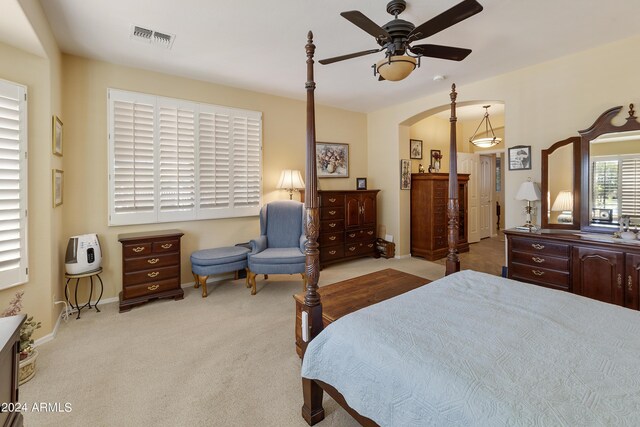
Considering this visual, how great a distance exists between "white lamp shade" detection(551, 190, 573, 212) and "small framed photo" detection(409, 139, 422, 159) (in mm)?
2818

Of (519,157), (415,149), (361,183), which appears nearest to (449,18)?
(519,157)

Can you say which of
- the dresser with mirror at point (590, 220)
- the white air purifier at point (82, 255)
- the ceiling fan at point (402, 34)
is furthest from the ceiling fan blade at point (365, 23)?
the white air purifier at point (82, 255)

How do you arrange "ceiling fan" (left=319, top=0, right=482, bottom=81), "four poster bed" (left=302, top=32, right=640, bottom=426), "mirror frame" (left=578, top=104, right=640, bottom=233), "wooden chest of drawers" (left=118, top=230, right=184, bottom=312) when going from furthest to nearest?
"wooden chest of drawers" (left=118, top=230, right=184, bottom=312)
"mirror frame" (left=578, top=104, right=640, bottom=233)
"ceiling fan" (left=319, top=0, right=482, bottom=81)
"four poster bed" (left=302, top=32, right=640, bottom=426)

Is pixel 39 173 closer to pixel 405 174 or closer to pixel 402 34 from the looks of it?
pixel 402 34

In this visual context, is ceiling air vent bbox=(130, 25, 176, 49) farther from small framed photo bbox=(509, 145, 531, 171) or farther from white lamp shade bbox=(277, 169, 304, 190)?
small framed photo bbox=(509, 145, 531, 171)

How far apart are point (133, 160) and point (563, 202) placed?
509 cm

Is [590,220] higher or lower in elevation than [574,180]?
lower

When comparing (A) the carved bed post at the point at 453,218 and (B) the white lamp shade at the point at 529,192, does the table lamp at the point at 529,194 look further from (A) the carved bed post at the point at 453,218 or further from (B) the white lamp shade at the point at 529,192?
(A) the carved bed post at the point at 453,218

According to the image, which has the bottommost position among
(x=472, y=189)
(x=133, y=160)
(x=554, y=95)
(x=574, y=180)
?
(x=574, y=180)

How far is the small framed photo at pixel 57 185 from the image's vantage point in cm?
270

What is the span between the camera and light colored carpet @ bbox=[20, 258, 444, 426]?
1.77m

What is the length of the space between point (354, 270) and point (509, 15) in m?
3.65

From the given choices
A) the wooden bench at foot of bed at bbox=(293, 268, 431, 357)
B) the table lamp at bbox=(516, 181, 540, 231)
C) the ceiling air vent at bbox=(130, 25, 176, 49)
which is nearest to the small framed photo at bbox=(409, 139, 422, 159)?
the table lamp at bbox=(516, 181, 540, 231)

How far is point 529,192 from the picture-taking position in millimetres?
3475
